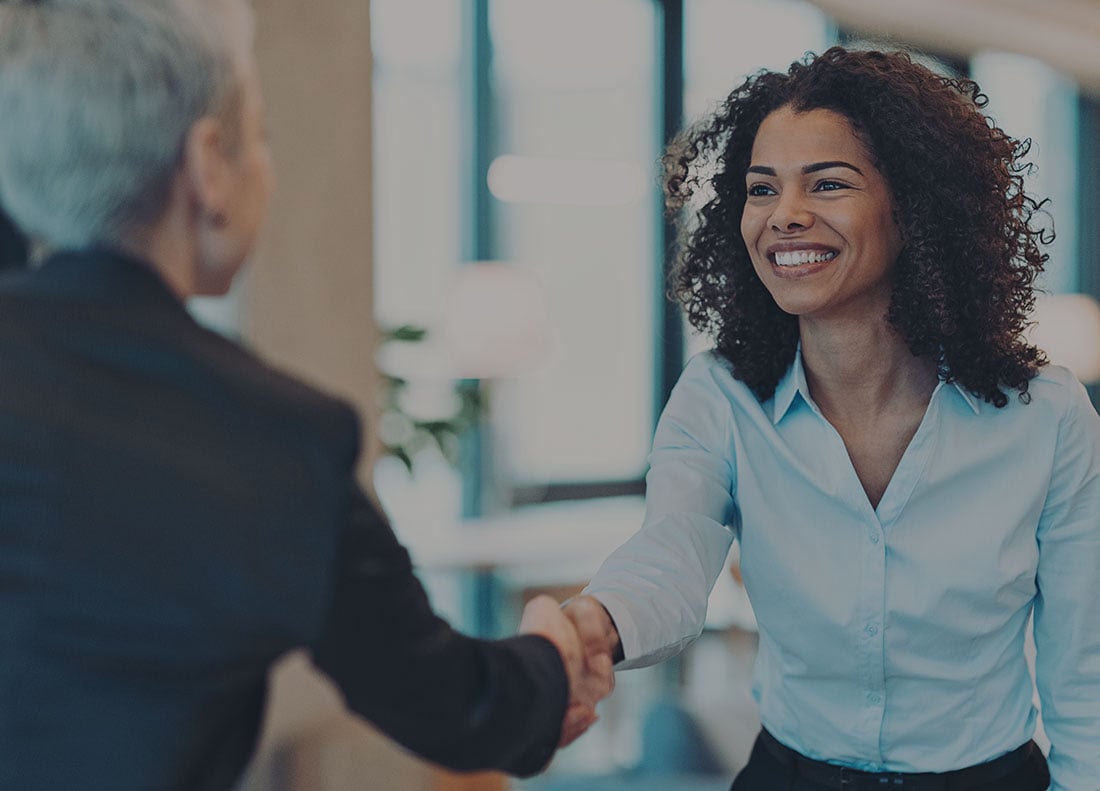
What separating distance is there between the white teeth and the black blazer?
87 centimetres

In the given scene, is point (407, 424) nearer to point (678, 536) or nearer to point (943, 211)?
point (678, 536)

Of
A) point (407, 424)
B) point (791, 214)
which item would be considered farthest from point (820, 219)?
point (407, 424)

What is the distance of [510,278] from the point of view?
582cm

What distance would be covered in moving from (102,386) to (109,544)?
0.41ft

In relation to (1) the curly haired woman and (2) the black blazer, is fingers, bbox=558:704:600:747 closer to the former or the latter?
(1) the curly haired woman

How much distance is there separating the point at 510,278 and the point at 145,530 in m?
4.82

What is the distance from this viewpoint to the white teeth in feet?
5.94

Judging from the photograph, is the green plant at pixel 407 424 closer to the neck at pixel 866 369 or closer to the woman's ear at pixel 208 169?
the neck at pixel 866 369

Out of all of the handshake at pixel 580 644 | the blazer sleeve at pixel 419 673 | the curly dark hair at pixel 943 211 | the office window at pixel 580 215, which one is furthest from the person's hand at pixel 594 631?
the office window at pixel 580 215

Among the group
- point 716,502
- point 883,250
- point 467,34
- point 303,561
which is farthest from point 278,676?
point 467,34

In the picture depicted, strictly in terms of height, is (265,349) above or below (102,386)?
below

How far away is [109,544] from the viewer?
103cm

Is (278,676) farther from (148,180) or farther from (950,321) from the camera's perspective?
(148,180)

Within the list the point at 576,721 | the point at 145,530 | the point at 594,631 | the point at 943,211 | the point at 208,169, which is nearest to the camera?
the point at 145,530
